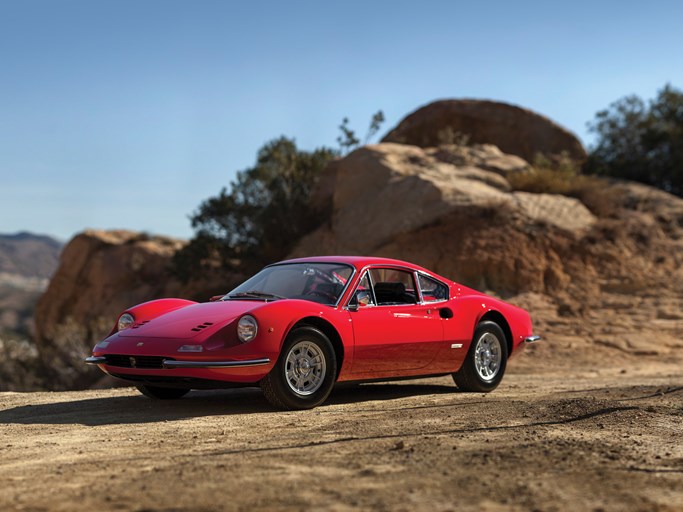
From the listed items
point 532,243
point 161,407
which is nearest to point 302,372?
point 161,407

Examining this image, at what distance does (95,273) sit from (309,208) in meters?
10.0

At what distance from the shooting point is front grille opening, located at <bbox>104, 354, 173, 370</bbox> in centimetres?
788

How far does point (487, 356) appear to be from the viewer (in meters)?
10.2

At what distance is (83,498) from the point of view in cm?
445

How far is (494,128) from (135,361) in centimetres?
2265

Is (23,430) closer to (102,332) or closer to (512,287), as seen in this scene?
(512,287)

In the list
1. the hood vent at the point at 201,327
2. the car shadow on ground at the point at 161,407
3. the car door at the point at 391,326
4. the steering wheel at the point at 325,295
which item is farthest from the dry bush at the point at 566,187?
the hood vent at the point at 201,327

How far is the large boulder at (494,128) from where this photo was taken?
28656mm

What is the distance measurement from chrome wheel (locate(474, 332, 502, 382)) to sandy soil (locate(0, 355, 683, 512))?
3.22 ft

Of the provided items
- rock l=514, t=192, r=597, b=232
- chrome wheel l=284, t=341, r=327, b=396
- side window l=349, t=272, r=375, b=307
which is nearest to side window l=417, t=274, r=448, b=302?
side window l=349, t=272, r=375, b=307

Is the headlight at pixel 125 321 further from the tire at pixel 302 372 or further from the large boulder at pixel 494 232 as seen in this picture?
the large boulder at pixel 494 232

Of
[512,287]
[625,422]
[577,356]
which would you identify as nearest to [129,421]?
[625,422]

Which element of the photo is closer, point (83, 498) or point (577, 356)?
point (83, 498)

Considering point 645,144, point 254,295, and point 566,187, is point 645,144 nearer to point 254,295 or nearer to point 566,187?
point 566,187
